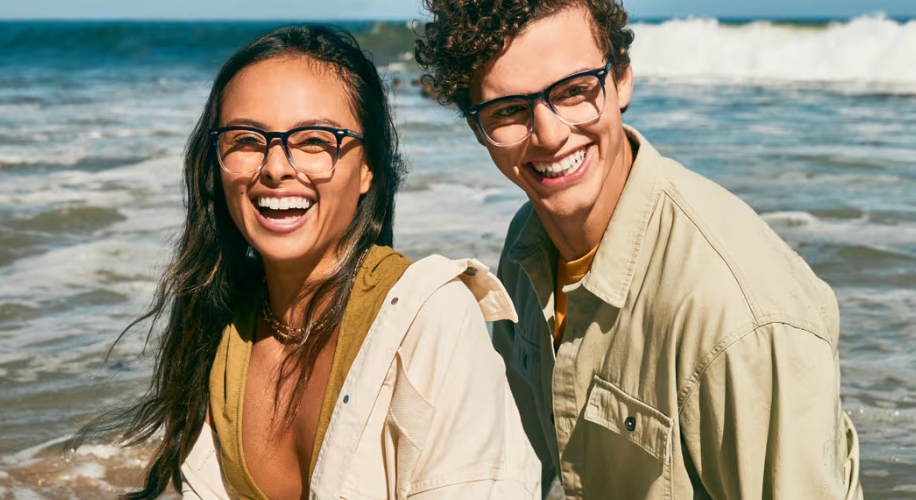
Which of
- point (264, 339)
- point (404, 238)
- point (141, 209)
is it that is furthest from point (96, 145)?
point (264, 339)

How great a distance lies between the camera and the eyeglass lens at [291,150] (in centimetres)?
262

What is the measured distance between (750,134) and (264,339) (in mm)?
12168

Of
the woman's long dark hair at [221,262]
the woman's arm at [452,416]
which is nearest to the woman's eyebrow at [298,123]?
the woman's long dark hair at [221,262]

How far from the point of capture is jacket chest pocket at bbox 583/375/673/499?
284 centimetres

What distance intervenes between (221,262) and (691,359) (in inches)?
52.3

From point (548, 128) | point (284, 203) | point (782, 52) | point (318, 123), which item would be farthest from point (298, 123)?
point (782, 52)

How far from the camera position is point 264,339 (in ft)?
9.66

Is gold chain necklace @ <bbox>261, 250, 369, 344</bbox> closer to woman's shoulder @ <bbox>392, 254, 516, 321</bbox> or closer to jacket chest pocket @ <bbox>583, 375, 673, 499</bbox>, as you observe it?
woman's shoulder @ <bbox>392, 254, 516, 321</bbox>

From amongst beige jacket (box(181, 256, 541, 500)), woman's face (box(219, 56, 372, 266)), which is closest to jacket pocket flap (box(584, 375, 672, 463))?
beige jacket (box(181, 256, 541, 500))

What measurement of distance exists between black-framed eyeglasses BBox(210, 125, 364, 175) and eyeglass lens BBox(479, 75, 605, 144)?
516 mm

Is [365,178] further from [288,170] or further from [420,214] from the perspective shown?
[420,214]

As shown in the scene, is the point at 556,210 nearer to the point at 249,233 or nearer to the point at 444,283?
the point at 444,283

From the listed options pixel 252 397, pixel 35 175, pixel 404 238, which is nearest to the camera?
pixel 252 397

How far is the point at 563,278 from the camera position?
3.32m
